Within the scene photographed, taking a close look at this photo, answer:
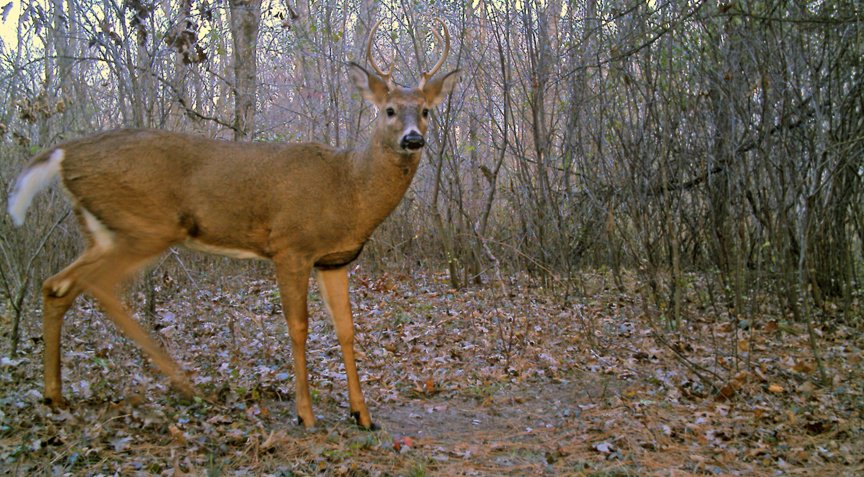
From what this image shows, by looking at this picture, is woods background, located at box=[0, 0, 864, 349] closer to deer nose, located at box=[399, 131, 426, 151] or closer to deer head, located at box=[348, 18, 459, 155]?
deer head, located at box=[348, 18, 459, 155]

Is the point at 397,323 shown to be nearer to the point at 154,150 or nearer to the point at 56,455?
the point at 154,150

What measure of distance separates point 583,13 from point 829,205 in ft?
11.6

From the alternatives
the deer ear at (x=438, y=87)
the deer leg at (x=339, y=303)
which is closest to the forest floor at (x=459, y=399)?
the deer leg at (x=339, y=303)

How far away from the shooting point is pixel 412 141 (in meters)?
5.14

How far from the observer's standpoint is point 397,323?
8188 mm

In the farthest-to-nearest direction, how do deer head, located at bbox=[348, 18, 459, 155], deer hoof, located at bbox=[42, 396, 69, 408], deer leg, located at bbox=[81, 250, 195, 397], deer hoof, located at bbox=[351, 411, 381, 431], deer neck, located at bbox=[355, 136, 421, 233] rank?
deer neck, located at bbox=[355, 136, 421, 233], deer head, located at bbox=[348, 18, 459, 155], deer hoof, located at bbox=[351, 411, 381, 431], deer leg, located at bbox=[81, 250, 195, 397], deer hoof, located at bbox=[42, 396, 69, 408]

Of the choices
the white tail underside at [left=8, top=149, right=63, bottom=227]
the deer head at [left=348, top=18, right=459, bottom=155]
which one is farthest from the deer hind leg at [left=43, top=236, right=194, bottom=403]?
the deer head at [left=348, top=18, right=459, bottom=155]

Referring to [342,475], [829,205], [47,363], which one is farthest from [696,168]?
[47,363]

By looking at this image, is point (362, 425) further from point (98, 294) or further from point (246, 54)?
point (246, 54)

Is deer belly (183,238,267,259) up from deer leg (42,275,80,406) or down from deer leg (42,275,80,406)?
up

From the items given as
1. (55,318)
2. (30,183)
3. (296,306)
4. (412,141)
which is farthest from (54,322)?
(412,141)

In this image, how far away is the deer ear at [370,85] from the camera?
18.7 feet

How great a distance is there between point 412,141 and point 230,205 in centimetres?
133

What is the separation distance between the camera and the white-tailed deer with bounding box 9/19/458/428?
16.3 ft
